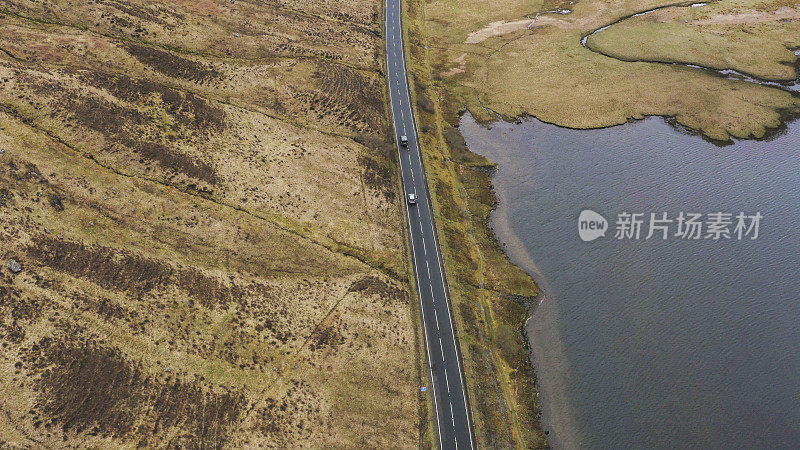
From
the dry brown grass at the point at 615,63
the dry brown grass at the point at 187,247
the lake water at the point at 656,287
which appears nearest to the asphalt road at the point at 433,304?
the dry brown grass at the point at 187,247

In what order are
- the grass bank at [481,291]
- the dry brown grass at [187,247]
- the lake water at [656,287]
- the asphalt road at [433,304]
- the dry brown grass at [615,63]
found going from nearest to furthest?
the dry brown grass at [187,247]
the asphalt road at [433,304]
the lake water at [656,287]
the grass bank at [481,291]
the dry brown grass at [615,63]

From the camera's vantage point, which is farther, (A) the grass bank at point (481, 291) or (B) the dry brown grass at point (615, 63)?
(B) the dry brown grass at point (615, 63)

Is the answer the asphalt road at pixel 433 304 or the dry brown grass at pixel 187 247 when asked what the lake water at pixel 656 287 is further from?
the dry brown grass at pixel 187 247

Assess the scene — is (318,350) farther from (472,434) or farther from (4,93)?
(4,93)

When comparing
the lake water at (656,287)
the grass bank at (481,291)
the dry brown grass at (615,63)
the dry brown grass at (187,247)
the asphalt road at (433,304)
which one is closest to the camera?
the dry brown grass at (187,247)

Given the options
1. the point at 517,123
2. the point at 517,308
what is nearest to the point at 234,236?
the point at 517,308

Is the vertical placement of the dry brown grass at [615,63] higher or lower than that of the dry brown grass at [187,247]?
higher
